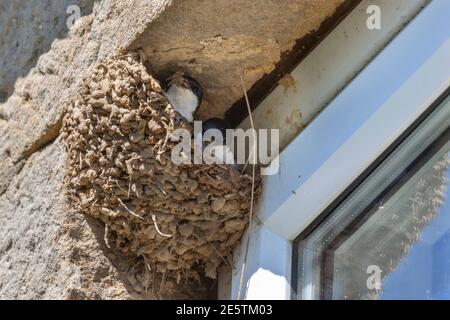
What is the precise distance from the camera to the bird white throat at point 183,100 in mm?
5203

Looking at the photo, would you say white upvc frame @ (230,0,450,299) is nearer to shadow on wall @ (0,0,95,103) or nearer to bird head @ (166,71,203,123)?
bird head @ (166,71,203,123)

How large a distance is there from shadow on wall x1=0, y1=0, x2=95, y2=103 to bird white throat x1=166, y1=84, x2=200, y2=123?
499mm

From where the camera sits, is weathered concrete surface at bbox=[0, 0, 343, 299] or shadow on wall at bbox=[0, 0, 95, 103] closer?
weathered concrete surface at bbox=[0, 0, 343, 299]

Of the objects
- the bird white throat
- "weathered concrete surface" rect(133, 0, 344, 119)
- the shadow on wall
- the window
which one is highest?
the shadow on wall

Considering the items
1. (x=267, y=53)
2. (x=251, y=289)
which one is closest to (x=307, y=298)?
(x=251, y=289)

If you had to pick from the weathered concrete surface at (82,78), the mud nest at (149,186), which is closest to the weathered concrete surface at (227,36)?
the weathered concrete surface at (82,78)

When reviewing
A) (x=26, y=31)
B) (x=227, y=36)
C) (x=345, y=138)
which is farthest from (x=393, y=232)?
(x=26, y=31)

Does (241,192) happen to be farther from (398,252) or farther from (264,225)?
(398,252)

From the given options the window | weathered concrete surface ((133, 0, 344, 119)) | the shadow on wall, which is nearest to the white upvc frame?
the window

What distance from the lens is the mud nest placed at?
5.20 metres

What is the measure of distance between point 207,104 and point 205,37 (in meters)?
0.40

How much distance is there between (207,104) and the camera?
5.48 m

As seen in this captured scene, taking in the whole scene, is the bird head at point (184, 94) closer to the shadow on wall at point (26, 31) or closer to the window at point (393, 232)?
the shadow on wall at point (26, 31)

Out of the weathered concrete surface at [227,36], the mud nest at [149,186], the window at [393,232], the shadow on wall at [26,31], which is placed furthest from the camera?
the shadow on wall at [26,31]
